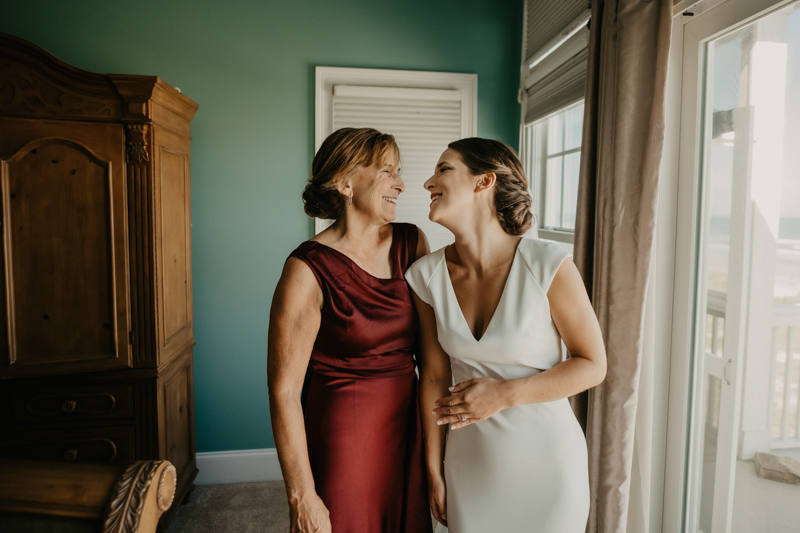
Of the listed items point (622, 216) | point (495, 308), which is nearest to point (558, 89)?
point (622, 216)

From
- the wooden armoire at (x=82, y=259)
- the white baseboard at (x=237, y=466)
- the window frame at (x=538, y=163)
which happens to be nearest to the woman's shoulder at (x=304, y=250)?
the wooden armoire at (x=82, y=259)

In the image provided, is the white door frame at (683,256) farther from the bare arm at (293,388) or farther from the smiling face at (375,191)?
the bare arm at (293,388)

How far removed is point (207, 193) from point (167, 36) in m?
0.87

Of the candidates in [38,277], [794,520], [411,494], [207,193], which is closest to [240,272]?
[207,193]

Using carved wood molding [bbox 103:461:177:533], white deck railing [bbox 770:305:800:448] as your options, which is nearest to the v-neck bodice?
white deck railing [bbox 770:305:800:448]

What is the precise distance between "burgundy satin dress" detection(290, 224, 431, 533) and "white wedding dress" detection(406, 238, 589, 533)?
18cm

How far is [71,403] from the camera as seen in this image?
2.19 metres

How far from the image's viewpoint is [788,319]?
4.19 ft

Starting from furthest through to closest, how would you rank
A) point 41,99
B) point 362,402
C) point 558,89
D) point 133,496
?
1. point 558,89
2. point 41,99
3. point 362,402
4. point 133,496

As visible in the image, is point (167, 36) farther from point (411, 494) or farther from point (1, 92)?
point (411, 494)

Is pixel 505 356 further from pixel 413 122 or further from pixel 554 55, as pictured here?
pixel 413 122

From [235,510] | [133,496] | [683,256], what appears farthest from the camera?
[235,510]

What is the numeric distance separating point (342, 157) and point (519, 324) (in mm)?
665

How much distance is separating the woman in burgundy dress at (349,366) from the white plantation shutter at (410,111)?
1505 mm
